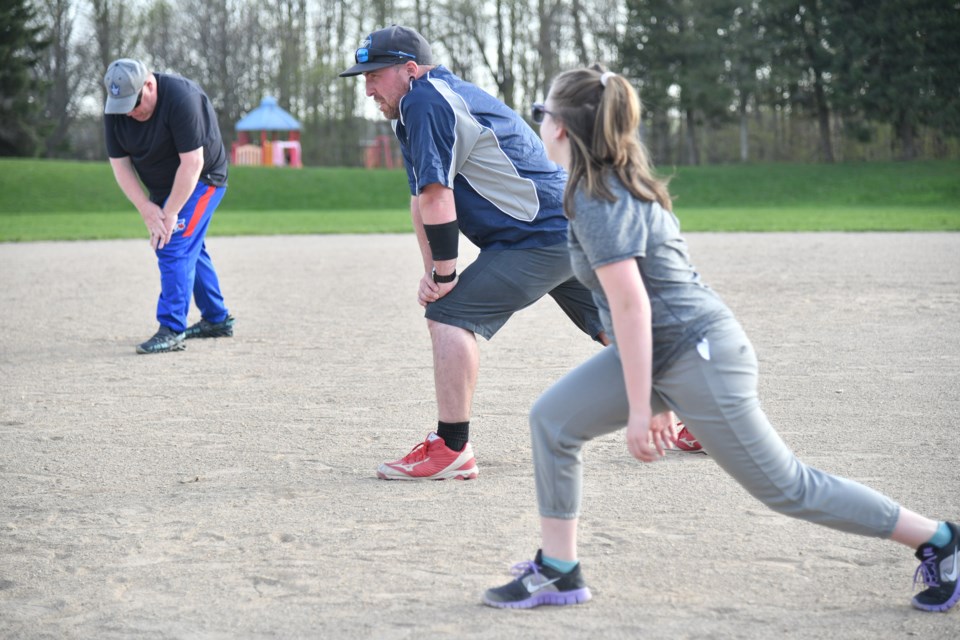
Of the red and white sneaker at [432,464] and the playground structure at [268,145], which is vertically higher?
the playground structure at [268,145]

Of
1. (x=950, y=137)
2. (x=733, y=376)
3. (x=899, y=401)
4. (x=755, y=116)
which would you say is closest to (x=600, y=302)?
(x=733, y=376)

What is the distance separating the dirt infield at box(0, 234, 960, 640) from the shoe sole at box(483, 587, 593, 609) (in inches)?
1.5

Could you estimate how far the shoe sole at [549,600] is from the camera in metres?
3.31

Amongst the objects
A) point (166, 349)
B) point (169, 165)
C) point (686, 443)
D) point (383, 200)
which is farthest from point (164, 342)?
point (383, 200)

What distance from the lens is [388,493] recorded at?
454 centimetres

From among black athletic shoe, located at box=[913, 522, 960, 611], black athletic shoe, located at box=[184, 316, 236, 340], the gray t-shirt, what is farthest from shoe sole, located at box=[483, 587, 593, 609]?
black athletic shoe, located at box=[184, 316, 236, 340]

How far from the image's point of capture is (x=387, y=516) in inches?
167

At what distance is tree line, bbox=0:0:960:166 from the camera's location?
39344mm

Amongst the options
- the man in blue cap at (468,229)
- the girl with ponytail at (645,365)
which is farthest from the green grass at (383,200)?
the girl with ponytail at (645,365)

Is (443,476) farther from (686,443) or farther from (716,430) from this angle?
(716,430)

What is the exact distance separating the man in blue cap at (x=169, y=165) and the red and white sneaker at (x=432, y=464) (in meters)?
3.68

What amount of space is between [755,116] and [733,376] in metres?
46.0

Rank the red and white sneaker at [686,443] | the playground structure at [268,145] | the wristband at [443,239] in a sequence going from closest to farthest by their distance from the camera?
the wristband at [443,239], the red and white sneaker at [686,443], the playground structure at [268,145]

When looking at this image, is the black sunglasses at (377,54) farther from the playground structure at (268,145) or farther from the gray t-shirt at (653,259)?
the playground structure at (268,145)
